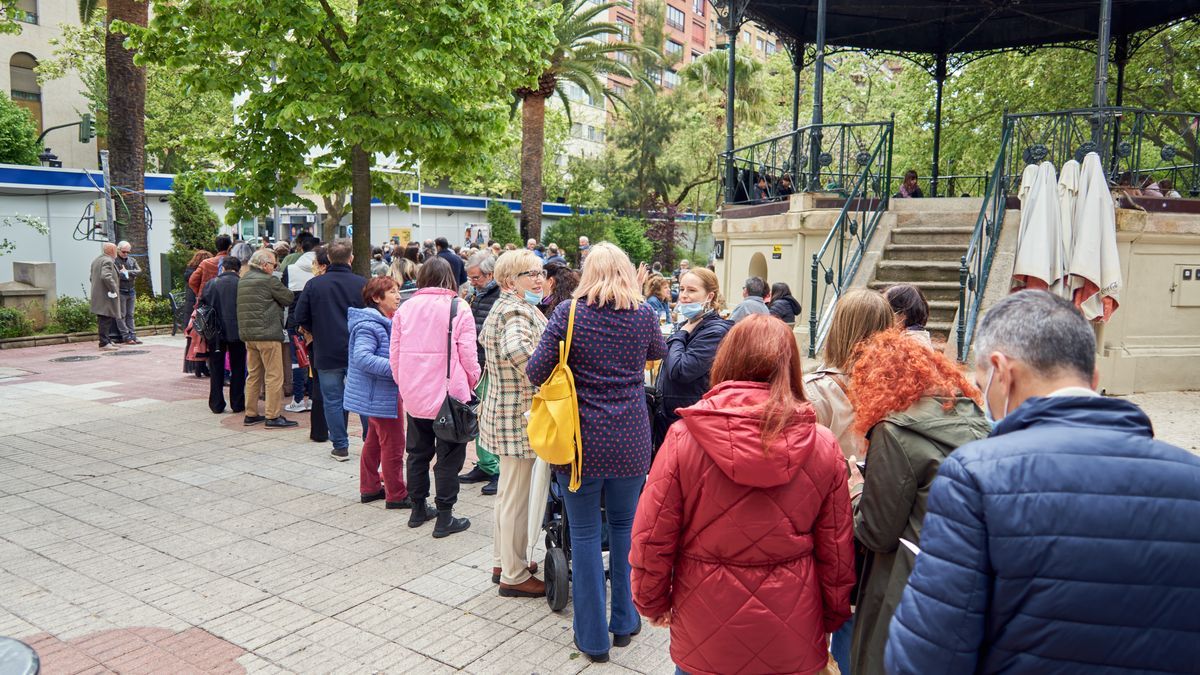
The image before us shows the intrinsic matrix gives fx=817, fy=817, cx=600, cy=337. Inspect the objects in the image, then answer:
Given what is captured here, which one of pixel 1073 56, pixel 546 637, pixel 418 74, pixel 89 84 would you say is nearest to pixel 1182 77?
pixel 1073 56

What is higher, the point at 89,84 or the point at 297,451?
the point at 89,84

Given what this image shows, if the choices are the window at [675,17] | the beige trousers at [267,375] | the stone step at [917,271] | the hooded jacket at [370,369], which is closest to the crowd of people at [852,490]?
the hooded jacket at [370,369]

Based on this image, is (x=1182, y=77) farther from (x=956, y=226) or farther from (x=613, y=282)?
(x=613, y=282)

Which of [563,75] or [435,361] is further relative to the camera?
[563,75]

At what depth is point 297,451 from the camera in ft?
26.9

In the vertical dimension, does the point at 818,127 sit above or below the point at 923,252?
above

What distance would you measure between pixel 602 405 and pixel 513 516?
3.81ft

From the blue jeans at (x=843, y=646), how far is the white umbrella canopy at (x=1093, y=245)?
279 inches

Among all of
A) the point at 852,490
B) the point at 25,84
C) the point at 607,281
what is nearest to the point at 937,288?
the point at 607,281

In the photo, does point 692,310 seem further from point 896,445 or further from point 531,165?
point 531,165

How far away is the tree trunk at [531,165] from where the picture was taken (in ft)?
81.6

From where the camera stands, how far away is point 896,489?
7.74ft

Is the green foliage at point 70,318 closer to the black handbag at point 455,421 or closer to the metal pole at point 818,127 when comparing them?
the metal pole at point 818,127

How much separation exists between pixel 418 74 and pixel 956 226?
6.99 meters
